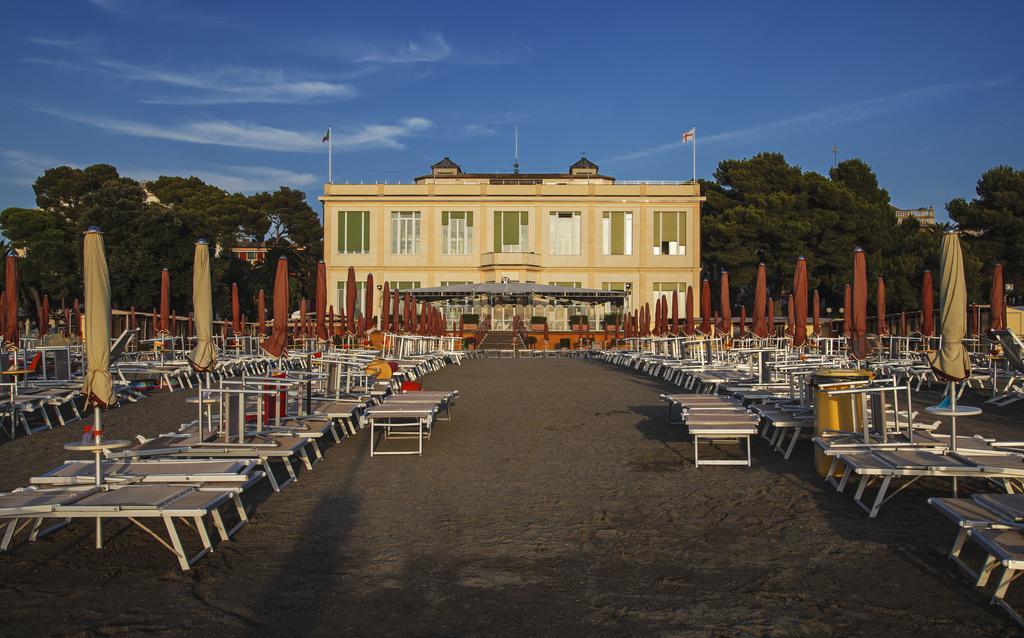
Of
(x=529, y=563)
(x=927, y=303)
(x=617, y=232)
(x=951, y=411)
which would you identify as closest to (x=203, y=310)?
(x=529, y=563)

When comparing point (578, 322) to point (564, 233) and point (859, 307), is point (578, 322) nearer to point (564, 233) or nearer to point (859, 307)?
point (564, 233)

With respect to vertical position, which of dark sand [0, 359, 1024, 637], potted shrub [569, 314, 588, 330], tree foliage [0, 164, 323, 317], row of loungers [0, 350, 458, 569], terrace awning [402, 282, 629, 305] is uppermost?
tree foliage [0, 164, 323, 317]

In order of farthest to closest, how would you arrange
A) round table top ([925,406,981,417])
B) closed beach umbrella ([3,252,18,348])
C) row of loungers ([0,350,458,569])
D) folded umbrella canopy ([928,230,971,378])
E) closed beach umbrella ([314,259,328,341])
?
closed beach umbrella ([314,259,328,341]) → closed beach umbrella ([3,252,18,348]) → folded umbrella canopy ([928,230,971,378]) → round table top ([925,406,981,417]) → row of loungers ([0,350,458,569])

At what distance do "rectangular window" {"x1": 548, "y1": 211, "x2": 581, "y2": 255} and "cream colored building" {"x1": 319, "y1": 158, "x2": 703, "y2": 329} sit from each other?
0.06 meters

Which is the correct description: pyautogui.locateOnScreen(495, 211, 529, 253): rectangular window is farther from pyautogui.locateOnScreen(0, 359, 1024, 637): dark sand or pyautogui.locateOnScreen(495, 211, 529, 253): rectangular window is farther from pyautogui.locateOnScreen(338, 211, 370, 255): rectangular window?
pyautogui.locateOnScreen(0, 359, 1024, 637): dark sand

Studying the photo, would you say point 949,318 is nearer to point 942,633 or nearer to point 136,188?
point 942,633

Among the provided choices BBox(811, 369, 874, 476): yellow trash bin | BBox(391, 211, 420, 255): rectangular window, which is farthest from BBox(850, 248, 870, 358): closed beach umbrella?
BBox(391, 211, 420, 255): rectangular window

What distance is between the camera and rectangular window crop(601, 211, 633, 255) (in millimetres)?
51219

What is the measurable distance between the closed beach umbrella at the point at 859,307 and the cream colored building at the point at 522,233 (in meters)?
39.0

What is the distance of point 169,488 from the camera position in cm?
532

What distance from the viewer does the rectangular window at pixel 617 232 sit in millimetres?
51219

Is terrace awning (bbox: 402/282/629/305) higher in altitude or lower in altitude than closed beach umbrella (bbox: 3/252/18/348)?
higher

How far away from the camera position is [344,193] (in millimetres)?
52031

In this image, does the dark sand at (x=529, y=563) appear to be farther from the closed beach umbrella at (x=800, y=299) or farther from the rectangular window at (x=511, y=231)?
the rectangular window at (x=511, y=231)
